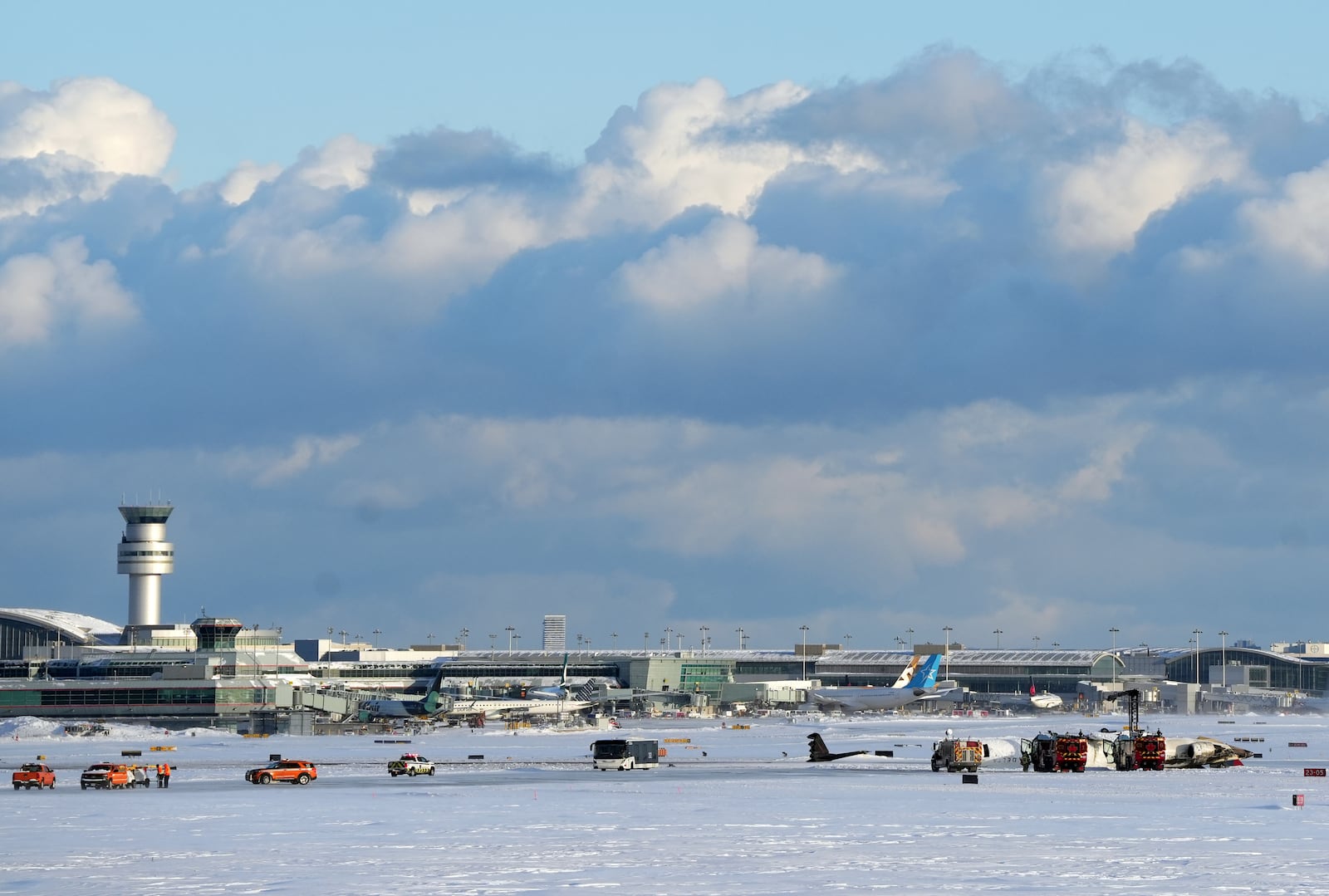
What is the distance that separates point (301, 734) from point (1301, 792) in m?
116

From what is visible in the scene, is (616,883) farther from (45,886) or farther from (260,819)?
(260,819)

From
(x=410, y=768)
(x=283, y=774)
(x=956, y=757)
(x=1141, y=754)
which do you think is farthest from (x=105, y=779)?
(x=1141, y=754)

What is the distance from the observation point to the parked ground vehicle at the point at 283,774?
8762cm

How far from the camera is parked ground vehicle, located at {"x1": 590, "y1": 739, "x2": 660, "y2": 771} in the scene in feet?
330

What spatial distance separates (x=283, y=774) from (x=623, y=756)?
69.4 ft

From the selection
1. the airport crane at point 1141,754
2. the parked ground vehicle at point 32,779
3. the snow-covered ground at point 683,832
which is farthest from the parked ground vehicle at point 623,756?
the parked ground vehicle at point 32,779

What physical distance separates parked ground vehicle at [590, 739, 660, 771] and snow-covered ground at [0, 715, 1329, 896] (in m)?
1.94

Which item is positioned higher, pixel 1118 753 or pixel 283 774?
pixel 1118 753

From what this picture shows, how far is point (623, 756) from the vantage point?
101125 mm

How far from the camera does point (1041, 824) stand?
198ft

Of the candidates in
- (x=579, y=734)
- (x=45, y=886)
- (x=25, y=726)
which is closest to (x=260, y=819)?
(x=45, y=886)

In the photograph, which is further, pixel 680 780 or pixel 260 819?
pixel 680 780

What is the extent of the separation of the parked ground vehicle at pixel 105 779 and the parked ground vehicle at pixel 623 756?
26.5 metres

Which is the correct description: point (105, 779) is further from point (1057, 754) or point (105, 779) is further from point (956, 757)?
point (1057, 754)
